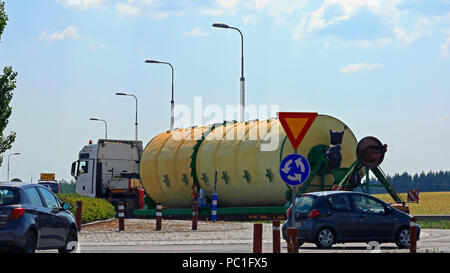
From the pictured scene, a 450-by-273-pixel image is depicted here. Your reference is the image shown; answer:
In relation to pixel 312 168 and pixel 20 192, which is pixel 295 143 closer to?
pixel 20 192

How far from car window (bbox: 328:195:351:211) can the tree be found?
19496 mm

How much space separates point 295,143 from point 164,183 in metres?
25.7

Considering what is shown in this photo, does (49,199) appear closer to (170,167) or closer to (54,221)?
(54,221)

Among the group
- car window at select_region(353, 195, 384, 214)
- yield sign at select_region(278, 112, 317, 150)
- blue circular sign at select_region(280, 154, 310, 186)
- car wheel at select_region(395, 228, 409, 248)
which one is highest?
yield sign at select_region(278, 112, 317, 150)

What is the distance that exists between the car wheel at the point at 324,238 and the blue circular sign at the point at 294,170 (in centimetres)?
363

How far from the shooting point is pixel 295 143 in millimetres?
17438

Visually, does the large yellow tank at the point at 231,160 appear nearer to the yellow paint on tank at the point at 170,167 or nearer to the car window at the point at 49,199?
the yellow paint on tank at the point at 170,167

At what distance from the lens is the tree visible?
3722 centimetres

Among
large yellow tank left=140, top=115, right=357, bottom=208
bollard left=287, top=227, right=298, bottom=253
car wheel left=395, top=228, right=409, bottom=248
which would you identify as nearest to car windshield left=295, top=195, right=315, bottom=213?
car wheel left=395, top=228, right=409, bottom=248

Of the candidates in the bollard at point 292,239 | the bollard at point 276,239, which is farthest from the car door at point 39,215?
the bollard at point 292,239

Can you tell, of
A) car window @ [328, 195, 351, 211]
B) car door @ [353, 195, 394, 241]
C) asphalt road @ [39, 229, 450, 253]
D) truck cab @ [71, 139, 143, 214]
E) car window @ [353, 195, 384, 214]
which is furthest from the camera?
truck cab @ [71, 139, 143, 214]

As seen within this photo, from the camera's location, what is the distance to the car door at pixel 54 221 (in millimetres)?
16859

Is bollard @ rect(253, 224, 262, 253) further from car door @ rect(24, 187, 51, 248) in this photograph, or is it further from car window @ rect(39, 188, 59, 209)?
car window @ rect(39, 188, 59, 209)
